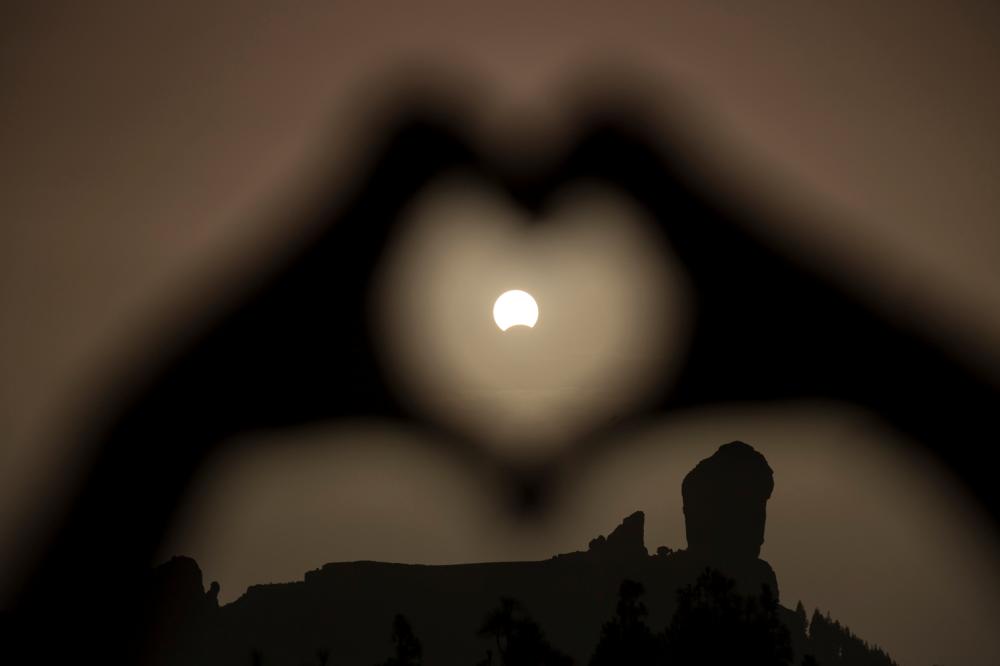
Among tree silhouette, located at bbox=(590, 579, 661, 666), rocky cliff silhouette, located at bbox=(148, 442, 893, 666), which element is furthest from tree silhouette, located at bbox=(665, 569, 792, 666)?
rocky cliff silhouette, located at bbox=(148, 442, 893, 666)

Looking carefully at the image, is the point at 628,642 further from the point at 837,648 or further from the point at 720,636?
the point at 837,648

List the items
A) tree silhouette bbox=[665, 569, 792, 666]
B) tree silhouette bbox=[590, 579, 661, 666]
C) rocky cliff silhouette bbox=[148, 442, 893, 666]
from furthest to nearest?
rocky cliff silhouette bbox=[148, 442, 893, 666], tree silhouette bbox=[590, 579, 661, 666], tree silhouette bbox=[665, 569, 792, 666]

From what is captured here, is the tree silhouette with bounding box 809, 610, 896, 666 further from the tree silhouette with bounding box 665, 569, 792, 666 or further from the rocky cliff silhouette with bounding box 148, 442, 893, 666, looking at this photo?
the tree silhouette with bounding box 665, 569, 792, 666

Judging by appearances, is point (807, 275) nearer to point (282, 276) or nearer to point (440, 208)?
point (440, 208)

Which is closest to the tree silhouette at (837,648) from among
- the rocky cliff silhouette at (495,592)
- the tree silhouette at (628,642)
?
the rocky cliff silhouette at (495,592)

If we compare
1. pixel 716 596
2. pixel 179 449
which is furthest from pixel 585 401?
pixel 716 596

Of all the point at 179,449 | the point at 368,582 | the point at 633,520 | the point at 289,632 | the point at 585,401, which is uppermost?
the point at 633,520

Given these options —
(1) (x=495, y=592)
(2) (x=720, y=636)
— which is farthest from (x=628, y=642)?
(1) (x=495, y=592)
